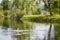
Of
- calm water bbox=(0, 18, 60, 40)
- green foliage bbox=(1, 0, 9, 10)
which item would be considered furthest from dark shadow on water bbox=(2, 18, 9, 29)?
green foliage bbox=(1, 0, 9, 10)

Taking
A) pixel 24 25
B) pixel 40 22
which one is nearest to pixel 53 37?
pixel 40 22

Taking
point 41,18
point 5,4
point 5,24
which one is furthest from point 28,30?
point 5,4

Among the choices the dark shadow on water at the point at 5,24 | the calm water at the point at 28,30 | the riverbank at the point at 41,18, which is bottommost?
the calm water at the point at 28,30

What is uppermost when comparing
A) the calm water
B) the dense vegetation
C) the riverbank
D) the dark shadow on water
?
the dense vegetation

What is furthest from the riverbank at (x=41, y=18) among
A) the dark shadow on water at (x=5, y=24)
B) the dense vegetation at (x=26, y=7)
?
the dark shadow on water at (x=5, y=24)

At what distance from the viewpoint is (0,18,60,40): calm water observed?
10.2 feet

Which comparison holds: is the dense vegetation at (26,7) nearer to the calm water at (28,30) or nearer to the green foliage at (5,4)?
the green foliage at (5,4)

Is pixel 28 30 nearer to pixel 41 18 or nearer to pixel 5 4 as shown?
pixel 41 18

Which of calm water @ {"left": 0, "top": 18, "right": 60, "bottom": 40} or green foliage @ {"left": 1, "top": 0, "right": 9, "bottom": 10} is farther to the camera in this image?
green foliage @ {"left": 1, "top": 0, "right": 9, "bottom": 10}

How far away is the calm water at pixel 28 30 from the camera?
3.11 meters

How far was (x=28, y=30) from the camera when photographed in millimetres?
3201

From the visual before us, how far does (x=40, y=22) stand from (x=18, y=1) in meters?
0.58

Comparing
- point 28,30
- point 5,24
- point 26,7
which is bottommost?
point 28,30

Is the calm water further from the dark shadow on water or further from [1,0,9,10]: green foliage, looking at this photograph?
[1,0,9,10]: green foliage
